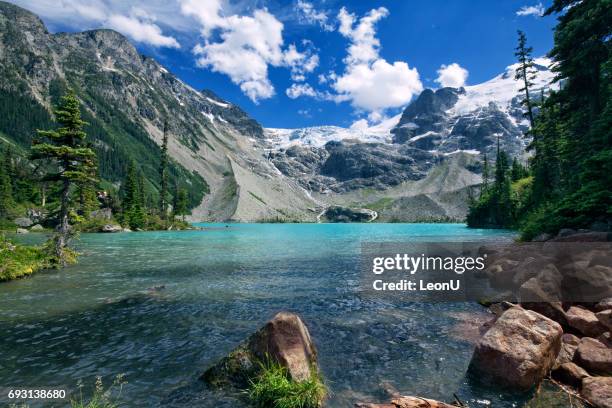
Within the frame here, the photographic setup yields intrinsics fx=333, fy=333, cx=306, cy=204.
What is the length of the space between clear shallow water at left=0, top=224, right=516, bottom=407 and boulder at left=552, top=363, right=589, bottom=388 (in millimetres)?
2298

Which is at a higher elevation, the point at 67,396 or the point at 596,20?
the point at 596,20

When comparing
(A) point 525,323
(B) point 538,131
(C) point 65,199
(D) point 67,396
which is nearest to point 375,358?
(A) point 525,323

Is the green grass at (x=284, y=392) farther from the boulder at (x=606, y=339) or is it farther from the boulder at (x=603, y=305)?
the boulder at (x=603, y=305)

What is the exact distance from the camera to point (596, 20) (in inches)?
1233

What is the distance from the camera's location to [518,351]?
33.0 feet

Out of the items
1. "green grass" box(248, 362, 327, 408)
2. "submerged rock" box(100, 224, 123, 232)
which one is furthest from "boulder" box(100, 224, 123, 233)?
"green grass" box(248, 362, 327, 408)

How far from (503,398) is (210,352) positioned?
396 inches

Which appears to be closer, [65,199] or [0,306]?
[0,306]

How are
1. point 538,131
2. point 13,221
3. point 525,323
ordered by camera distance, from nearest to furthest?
point 525,323 < point 538,131 < point 13,221

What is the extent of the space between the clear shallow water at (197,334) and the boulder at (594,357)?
3.19 meters

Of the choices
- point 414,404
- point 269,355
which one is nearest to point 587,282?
point 414,404

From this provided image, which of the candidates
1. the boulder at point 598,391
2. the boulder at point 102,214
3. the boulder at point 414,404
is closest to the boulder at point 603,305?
the boulder at point 598,391

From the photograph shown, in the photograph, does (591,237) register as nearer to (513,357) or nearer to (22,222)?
(513,357)

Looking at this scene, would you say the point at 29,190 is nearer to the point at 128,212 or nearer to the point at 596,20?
the point at 128,212
